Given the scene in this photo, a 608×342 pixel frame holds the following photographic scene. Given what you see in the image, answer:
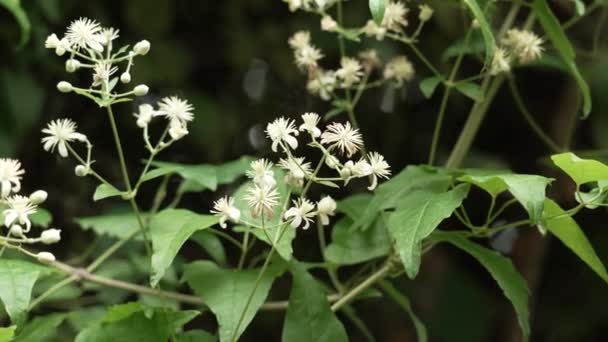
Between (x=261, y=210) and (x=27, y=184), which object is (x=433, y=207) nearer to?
(x=261, y=210)

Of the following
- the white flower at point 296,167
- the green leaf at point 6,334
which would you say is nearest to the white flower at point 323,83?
the white flower at point 296,167

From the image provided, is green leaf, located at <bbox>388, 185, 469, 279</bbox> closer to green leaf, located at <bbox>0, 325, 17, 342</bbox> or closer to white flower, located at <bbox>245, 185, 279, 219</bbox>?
white flower, located at <bbox>245, 185, 279, 219</bbox>

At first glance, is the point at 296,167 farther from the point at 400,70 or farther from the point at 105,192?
the point at 400,70

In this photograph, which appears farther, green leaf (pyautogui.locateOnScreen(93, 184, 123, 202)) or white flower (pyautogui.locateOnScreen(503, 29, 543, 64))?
white flower (pyautogui.locateOnScreen(503, 29, 543, 64))

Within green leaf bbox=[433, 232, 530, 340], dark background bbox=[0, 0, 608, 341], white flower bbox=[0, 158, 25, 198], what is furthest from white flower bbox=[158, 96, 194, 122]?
dark background bbox=[0, 0, 608, 341]

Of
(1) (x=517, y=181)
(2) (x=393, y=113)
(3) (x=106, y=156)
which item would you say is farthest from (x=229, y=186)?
(1) (x=517, y=181)

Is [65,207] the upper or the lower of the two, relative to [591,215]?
upper

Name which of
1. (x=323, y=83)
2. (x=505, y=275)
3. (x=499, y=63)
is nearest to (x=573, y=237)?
(x=505, y=275)
